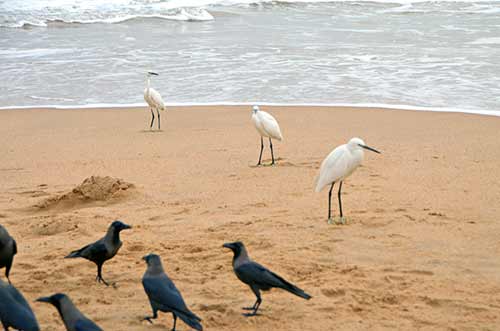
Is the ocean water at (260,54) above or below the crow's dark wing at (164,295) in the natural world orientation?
below

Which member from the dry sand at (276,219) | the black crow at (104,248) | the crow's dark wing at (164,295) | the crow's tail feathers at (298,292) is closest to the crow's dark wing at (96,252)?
the black crow at (104,248)

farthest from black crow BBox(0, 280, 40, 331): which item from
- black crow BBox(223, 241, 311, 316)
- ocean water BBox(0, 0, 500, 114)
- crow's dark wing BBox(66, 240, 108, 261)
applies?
ocean water BBox(0, 0, 500, 114)

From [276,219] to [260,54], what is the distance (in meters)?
11.4

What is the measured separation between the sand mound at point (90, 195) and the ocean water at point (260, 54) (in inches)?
233

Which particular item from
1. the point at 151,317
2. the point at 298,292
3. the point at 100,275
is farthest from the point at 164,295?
the point at 100,275

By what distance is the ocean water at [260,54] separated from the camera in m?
14.0

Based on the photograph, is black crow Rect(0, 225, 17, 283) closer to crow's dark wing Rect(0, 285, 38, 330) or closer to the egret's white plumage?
crow's dark wing Rect(0, 285, 38, 330)

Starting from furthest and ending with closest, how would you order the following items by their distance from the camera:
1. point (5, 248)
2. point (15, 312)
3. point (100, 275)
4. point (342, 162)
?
point (342, 162), point (100, 275), point (5, 248), point (15, 312)

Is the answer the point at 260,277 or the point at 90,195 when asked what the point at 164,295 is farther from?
the point at 90,195

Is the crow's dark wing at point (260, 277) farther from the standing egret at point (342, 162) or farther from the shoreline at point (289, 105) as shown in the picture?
the shoreline at point (289, 105)

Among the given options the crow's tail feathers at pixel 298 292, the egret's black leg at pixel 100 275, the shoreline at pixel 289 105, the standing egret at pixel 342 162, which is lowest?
the shoreline at pixel 289 105

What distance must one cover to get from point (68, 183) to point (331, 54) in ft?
33.5

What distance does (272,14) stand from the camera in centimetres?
2664

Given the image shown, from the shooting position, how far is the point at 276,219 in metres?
6.98
